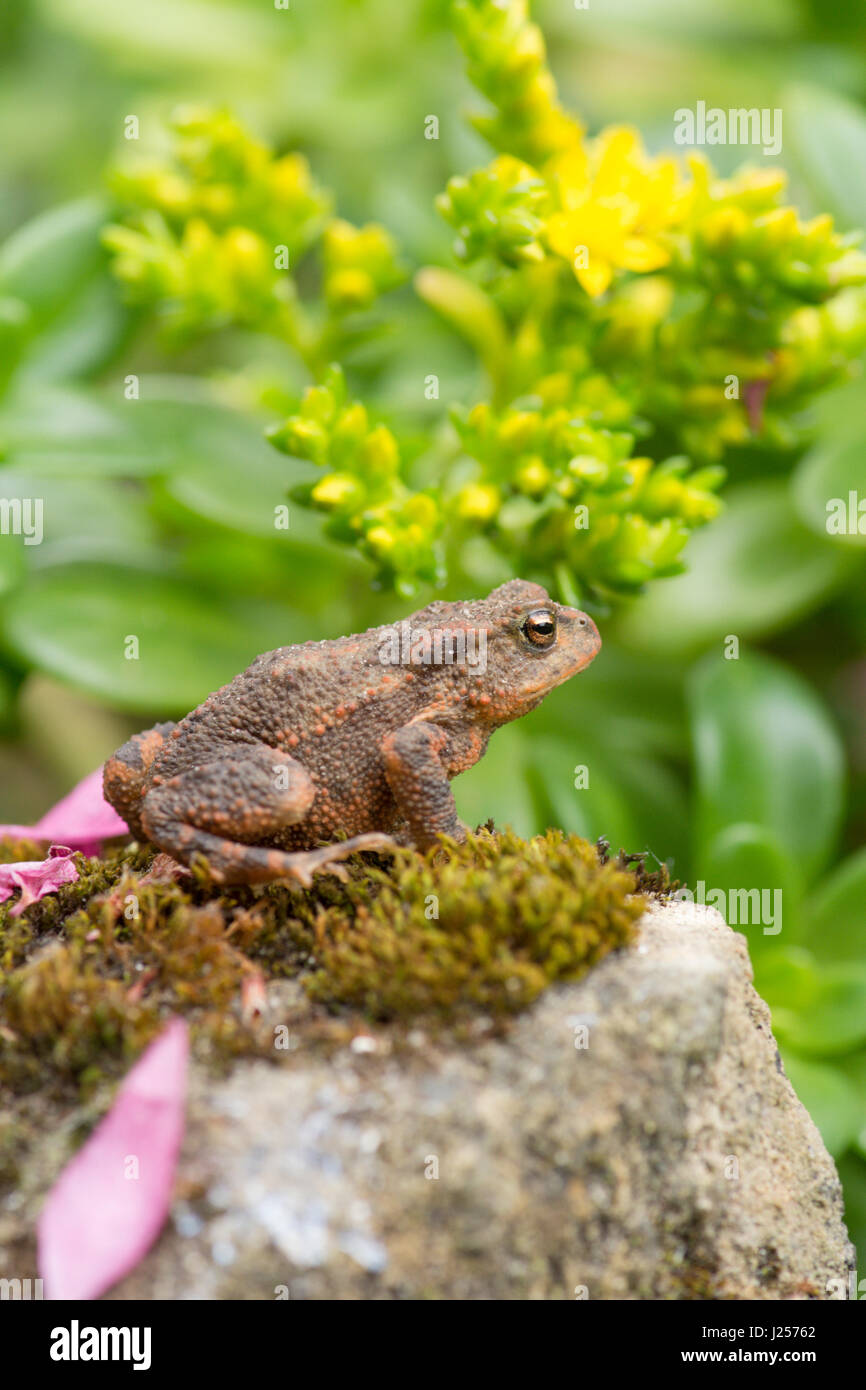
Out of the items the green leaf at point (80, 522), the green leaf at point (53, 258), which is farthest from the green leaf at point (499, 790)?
the green leaf at point (53, 258)

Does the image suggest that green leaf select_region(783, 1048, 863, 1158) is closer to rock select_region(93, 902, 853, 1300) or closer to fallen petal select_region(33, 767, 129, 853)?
rock select_region(93, 902, 853, 1300)

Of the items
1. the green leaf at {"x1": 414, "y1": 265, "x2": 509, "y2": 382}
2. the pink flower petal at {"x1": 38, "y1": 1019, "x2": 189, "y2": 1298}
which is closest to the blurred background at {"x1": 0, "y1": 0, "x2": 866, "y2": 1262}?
the green leaf at {"x1": 414, "y1": 265, "x2": 509, "y2": 382}

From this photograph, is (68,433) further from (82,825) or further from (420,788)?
(420,788)

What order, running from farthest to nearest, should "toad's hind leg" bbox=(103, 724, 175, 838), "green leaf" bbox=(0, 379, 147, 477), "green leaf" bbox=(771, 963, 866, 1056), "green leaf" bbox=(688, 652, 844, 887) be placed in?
"green leaf" bbox=(688, 652, 844, 887) → "green leaf" bbox=(0, 379, 147, 477) → "green leaf" bbox=(771, 963, 866, 1056) → "toad's hind leg" bbox=(103, 724, 175, 838)

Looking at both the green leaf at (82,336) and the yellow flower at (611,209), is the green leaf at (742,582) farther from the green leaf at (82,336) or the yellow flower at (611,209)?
the green leaf at (82,336)

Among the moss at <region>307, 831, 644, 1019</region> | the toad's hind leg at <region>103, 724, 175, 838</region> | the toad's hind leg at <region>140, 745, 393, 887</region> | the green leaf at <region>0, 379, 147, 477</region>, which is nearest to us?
the moss at <region>307, 831, 644, 1019</region>

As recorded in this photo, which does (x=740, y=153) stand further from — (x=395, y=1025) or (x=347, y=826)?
(x=395, y=1025)

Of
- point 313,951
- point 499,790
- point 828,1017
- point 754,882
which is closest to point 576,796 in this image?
point 499,790
